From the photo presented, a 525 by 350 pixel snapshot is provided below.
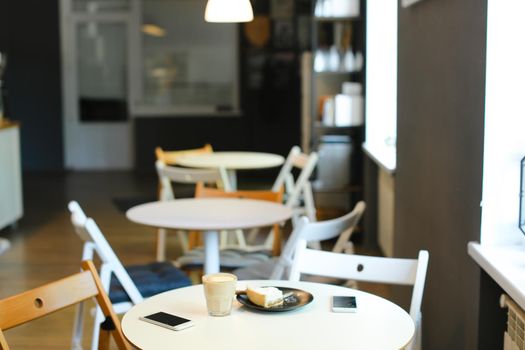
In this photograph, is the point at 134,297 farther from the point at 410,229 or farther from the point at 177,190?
the point at 177,190

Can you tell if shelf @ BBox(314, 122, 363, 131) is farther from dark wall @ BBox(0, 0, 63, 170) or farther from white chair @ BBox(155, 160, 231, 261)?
dark wall @ BBox(0, 0, 63, 170)

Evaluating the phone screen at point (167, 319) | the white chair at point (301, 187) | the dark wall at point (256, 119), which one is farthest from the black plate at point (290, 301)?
the dark wall at point (256, 119)

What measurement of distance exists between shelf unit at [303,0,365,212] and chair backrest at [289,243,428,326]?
4.20 meters

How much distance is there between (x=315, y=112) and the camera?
7363 millimetres

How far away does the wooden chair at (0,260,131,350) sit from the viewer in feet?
8.53

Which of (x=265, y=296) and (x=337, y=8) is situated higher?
(x=337, y=8)

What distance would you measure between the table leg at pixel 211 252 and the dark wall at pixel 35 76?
8.75 m

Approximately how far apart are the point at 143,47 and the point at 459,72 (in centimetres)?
951

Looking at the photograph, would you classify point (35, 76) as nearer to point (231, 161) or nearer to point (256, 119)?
point (256, 119)

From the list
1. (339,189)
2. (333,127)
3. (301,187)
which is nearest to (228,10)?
(301,187)

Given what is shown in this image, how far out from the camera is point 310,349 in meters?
2.28

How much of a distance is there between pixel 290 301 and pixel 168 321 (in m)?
0.41

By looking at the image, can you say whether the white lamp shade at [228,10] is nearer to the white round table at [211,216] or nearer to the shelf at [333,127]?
the white round table at [211,216]

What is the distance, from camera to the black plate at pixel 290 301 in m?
2.57
